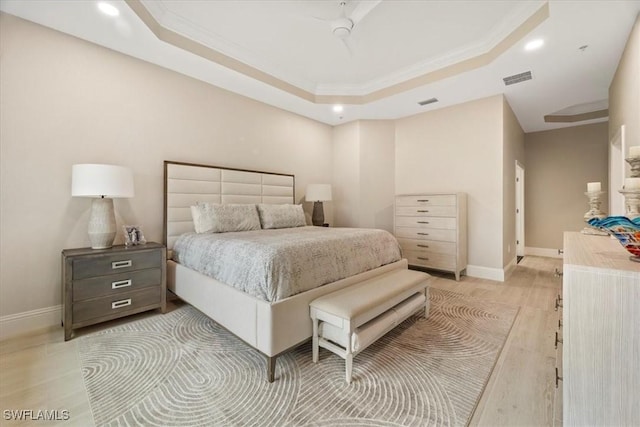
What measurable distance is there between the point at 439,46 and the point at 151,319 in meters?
4.23

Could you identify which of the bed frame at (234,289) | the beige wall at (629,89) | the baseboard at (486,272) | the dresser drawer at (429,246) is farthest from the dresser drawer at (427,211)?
the beige wall at (629,89)

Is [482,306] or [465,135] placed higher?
[465,135]

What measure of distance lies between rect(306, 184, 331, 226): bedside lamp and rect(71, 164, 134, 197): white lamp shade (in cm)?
258

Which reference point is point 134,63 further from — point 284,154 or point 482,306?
point 482,306

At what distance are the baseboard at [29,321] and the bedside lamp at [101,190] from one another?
26.8 inches

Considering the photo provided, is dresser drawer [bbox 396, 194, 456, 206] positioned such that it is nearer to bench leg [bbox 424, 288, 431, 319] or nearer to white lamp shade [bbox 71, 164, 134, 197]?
bench leg [bbox 424, 288, 431, 319]

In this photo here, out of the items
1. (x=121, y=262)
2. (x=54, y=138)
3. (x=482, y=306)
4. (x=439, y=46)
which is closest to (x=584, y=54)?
(x=439, y=46)

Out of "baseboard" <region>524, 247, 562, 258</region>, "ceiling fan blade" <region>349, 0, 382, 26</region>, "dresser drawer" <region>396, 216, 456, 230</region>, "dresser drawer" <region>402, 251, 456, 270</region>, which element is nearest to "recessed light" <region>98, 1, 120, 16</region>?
"ceiling fan blade" <region>349, 0, 382, 26</region>

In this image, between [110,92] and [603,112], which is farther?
[603,112]

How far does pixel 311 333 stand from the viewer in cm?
188

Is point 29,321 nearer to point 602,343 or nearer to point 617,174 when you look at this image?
point 602,343

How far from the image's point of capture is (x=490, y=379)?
5.52 feet

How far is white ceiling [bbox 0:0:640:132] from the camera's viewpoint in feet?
7.57

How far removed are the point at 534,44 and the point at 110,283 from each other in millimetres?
4516
